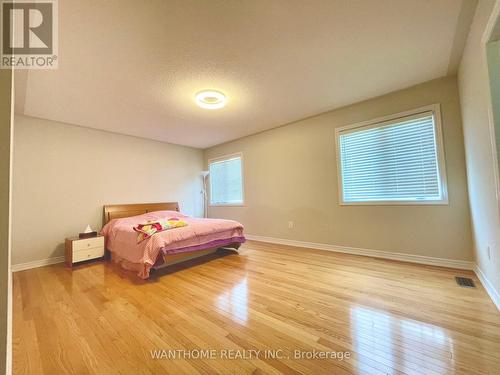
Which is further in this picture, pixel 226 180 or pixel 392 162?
pixel 226 180

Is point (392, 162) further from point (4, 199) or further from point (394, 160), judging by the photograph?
point (4, 199)

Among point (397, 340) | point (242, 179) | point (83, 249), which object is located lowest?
point (397, 340)

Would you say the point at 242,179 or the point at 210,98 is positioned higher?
the point at 210,98

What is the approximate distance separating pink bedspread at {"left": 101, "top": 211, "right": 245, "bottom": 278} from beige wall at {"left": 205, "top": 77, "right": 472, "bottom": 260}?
3.95 ft

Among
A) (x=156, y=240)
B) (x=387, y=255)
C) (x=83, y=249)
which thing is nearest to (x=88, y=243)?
(x=83, y=249)

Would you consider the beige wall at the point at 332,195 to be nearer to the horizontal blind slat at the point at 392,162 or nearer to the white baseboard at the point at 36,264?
the horizontal blind slat at the point at 392,162

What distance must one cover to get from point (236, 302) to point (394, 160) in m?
3.00

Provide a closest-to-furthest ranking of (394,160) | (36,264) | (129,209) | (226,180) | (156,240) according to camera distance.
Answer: (156,240), (394,160), (36,264), (129,209), (226,180)

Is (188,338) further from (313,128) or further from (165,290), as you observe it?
(313,128)

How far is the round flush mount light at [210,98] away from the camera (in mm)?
2885

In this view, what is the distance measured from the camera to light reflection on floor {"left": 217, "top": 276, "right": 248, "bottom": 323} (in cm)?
180

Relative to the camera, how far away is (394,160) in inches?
123

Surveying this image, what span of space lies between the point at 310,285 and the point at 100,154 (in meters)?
4.49

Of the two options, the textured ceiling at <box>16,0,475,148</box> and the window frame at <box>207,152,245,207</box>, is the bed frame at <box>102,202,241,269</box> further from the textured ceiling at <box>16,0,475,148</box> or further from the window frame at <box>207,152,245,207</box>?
the textured ceiling at <box>16,0,475,148</box>
